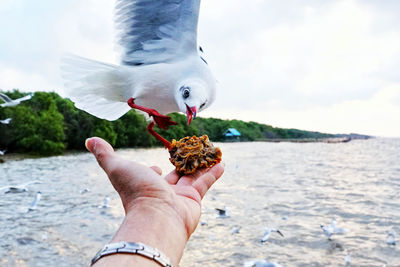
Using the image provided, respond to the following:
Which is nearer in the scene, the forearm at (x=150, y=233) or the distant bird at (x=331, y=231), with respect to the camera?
the forearm at (x=150, y=233)

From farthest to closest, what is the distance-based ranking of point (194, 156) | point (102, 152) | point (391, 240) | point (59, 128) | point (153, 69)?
point (59, 128), point (391, 240), point (153, 69), point (194, 156), point (102, 152)

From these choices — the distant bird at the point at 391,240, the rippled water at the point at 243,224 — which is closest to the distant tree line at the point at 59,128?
the rippled water at the point at 243,224

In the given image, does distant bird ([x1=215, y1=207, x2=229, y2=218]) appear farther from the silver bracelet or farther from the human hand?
the silver bracelet

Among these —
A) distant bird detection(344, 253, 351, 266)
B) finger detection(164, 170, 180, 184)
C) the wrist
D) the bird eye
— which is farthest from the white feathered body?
distant bird detection(344, 253, 351, 266)

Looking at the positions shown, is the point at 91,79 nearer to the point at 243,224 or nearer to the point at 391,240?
the point at 243,224

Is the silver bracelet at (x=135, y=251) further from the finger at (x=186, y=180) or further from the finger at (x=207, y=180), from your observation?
the finger at (x=186, y=180)

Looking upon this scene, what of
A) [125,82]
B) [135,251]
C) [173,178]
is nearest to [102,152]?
[135,251]

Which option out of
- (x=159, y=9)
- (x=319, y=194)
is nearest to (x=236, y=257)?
(x=159, y=9)
